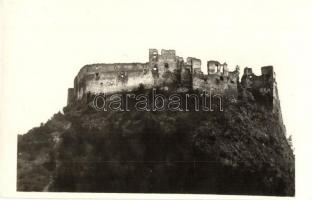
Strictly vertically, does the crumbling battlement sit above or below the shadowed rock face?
above

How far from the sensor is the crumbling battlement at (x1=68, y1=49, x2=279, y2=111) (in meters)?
10.8

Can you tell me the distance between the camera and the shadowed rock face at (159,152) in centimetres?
1047

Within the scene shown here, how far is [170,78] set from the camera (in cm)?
1162

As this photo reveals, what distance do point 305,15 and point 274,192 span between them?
9.85ft

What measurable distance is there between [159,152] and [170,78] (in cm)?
166

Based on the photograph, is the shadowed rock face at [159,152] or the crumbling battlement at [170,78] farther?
the crumbling battlement at [170,78]

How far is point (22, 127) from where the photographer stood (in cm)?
1076

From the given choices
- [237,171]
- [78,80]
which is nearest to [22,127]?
[78,80]

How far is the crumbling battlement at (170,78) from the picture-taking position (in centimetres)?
1084

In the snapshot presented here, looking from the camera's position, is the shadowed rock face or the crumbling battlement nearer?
the shadowed rock face

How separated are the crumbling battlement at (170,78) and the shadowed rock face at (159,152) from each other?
1.07ft

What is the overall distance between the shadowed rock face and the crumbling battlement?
12.8 inches

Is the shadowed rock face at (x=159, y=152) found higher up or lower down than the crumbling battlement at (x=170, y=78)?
lower down

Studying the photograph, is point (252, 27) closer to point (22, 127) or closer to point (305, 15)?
point (305, 15)
